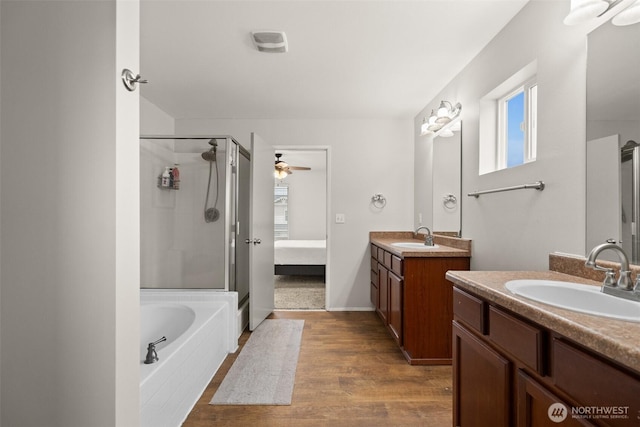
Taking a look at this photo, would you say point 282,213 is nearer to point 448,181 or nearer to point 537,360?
point 448,181

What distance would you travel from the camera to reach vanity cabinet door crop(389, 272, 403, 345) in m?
2.44

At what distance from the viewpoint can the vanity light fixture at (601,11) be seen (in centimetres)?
115

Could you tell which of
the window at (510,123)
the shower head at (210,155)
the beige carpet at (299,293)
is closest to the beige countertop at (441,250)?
the window at (510,123)

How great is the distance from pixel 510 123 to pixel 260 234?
232 centimetres

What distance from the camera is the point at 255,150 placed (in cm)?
301

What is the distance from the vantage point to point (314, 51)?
2.23 metres

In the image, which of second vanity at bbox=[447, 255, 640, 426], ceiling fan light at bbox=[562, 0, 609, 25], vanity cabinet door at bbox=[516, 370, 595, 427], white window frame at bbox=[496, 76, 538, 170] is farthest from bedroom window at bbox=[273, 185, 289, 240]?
vanity cabinet door at bbox=[516, 370, 595, 427]

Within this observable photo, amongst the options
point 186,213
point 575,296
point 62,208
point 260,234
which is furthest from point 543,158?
point 186,213

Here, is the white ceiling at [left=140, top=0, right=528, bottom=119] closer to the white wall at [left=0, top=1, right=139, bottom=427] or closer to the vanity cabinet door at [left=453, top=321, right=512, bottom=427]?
the white wall at [left=0, top=1, right=139, bottom=427]

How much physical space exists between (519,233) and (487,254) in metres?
0.37

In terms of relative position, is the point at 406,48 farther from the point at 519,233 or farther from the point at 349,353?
the point at 349,353

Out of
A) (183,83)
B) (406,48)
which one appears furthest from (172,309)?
(406,48)

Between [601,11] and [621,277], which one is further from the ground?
[601,11]

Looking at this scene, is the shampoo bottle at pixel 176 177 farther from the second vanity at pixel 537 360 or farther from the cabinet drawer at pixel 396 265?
the second vanity at pixel 537 360
